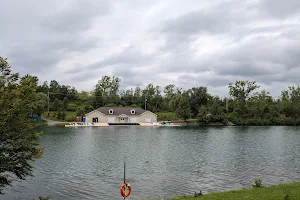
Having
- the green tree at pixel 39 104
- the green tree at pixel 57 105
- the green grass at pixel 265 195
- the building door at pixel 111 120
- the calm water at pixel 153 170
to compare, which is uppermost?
the green tree at pixel 57 105

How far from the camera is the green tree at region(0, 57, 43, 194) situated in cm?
1336

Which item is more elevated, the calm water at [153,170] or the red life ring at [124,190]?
the red life ring at [124,190]

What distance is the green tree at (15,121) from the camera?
1336 centimetres

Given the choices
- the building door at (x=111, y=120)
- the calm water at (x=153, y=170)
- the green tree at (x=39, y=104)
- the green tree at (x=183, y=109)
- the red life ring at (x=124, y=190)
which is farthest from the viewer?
the green tree at (x=183, y=109)

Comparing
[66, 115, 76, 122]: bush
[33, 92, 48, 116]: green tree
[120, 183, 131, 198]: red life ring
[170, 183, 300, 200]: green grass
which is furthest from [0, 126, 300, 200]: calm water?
[66, 115, 76, 122]: bush

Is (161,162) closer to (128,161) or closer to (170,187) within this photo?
(128,161)

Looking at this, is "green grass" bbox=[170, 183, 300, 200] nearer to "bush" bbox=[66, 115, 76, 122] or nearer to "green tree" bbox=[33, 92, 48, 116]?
"green tree" bbox=[33, 92, 48, 116]

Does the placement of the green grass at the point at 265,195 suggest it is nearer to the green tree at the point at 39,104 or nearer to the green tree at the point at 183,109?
the green tree at the point at 39,104

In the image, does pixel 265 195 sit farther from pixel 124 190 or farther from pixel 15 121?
pixel 15 121

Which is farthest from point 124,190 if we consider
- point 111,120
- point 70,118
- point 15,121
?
point 70,118

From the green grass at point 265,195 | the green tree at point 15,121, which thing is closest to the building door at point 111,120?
the green tree at point 15,121

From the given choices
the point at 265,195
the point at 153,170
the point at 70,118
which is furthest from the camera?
the point at 70,118

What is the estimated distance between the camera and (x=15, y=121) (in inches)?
540

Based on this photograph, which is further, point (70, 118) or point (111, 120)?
point (70, 118)
